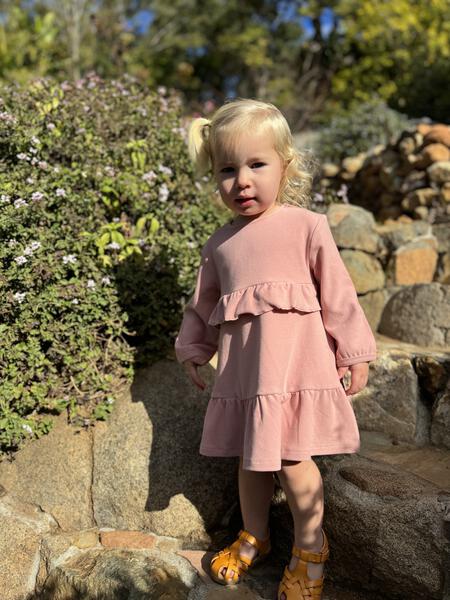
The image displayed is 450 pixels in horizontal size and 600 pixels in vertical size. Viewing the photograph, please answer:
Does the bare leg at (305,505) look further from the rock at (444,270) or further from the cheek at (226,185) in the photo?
the rock at (444,270)

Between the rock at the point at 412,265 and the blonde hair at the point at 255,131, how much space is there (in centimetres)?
160

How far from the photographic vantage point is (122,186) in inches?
121

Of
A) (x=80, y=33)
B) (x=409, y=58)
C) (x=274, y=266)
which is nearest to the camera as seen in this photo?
(x=274, y=266)

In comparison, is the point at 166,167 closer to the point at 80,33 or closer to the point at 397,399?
the point at 397,399

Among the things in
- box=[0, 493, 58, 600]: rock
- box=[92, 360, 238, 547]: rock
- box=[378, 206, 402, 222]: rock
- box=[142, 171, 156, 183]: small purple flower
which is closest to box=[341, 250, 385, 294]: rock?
box=[142, 171, 156, 183]: small purple flower

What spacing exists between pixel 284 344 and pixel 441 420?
0.94m

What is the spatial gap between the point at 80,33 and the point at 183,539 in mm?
10785

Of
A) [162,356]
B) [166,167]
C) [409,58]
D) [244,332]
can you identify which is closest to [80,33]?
[409,58]

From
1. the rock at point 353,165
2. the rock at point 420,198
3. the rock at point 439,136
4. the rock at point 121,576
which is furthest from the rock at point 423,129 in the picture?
the rock at point 121,576

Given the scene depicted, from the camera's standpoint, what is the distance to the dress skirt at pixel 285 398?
2004 millimetres

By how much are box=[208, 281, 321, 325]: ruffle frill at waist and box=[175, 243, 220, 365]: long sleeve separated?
23cm

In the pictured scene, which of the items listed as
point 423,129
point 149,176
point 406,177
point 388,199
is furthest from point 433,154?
point 149,176

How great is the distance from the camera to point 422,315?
3.14m

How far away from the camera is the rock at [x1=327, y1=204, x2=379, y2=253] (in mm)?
3762
